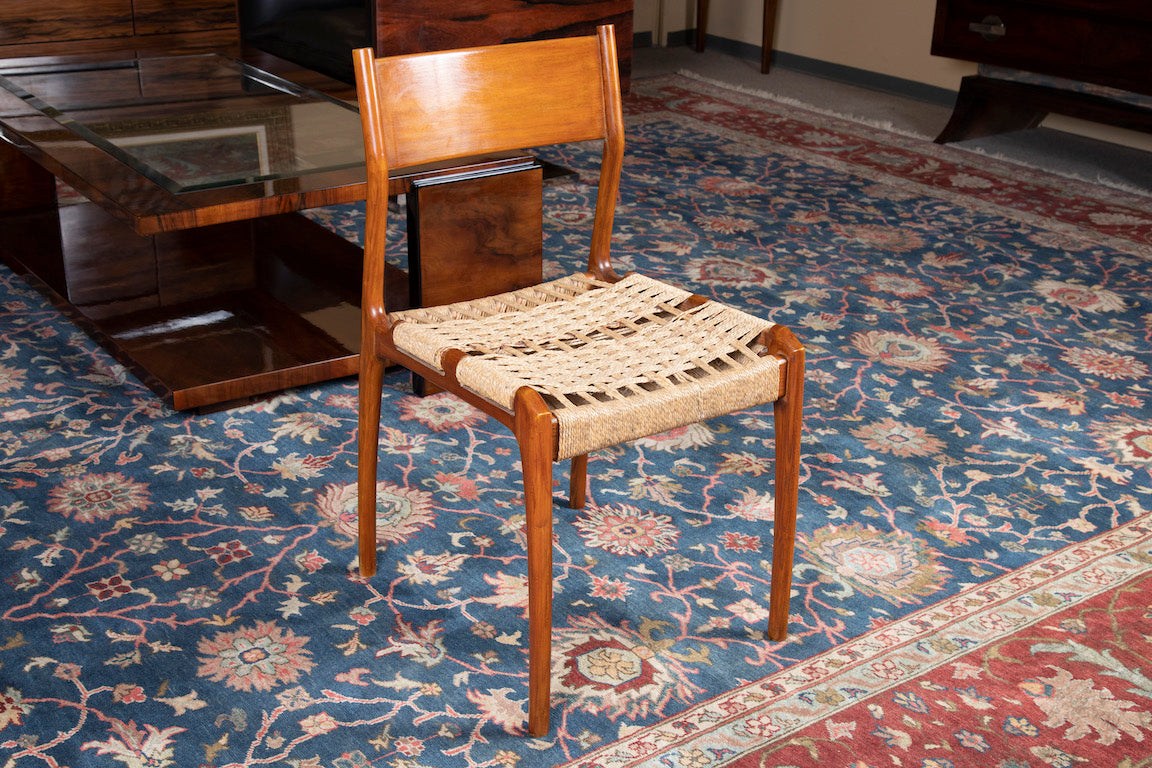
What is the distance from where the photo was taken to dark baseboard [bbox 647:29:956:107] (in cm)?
535

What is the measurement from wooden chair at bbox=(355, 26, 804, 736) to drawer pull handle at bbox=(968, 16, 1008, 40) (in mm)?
3023

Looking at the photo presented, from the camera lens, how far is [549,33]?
3.65 metres

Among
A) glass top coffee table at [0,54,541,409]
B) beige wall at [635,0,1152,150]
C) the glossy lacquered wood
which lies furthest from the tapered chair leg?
beige wall at [635,0,1152,150]

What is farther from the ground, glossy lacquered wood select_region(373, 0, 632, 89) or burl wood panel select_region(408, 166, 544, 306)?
glossy lacquered wood select_region(373, 0, 632, 89)

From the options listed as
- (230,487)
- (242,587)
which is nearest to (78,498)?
(230,487)

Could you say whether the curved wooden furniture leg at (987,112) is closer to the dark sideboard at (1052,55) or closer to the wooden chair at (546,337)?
the dark sideboard at (1052,55)

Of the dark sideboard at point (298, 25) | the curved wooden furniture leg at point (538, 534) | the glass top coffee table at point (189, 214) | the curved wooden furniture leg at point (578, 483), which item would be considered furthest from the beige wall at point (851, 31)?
the curved wooden furniture leg at point (538, 534)

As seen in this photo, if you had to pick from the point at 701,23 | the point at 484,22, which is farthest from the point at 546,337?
the point at 701,23

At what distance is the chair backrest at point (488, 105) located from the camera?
1630mm

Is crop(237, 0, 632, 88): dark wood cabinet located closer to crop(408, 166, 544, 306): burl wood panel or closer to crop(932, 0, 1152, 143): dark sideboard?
crop(408, 166, 544, 306): burl wood panel

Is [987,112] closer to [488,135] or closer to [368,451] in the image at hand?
[488,135]

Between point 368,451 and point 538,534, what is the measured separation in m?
0.44

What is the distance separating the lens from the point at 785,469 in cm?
165

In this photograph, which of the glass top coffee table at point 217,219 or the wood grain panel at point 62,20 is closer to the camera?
the glass top coffee table at point 217,219
